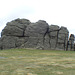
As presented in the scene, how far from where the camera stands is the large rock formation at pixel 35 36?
59.8 meters

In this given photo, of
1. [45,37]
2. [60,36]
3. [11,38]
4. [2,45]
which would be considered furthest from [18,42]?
[60,36]

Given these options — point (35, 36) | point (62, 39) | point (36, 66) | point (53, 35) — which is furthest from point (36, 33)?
point (36, 66)

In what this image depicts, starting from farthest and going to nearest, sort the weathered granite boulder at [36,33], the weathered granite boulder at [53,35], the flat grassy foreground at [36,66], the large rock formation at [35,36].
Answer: the weathered granite boulder at [53,35] → the large rock formation at [35,36] → the weathered granite boulder at [36,33] → the flat grassy foreground at [36,66]

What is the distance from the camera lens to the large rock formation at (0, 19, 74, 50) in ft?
196

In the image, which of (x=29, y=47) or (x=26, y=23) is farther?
(x=26, y=23)

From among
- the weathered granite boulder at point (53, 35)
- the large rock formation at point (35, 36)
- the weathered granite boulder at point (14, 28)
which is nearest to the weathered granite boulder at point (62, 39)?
the large rock formation at point (35, 36)

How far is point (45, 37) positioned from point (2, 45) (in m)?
20.8

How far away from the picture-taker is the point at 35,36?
60.2 m

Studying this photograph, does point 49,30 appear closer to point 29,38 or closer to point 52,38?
point 52,38

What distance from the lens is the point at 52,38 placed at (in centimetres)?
6138

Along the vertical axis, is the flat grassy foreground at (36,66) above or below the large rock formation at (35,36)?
below

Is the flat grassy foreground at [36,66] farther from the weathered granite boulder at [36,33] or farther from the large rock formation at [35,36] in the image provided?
the large rock formation at [35,36]

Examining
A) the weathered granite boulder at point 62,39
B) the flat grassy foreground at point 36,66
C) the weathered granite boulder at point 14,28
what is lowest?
the flat grassy foreground at point 36,66

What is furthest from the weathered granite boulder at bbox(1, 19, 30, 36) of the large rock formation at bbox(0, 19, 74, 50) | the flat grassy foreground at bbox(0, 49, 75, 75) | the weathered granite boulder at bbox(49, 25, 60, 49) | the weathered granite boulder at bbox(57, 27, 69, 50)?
the flat grassy foreground at bbox(0, 49, 75, 75)
